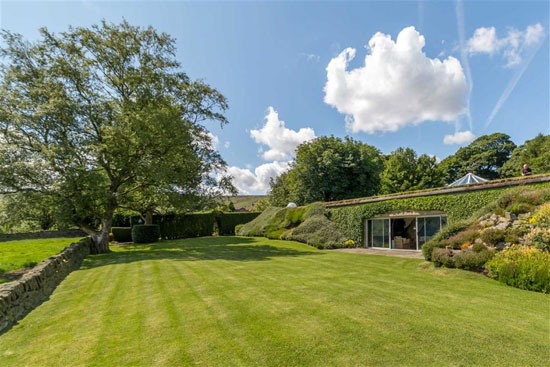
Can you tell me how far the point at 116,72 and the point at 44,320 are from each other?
59.1 ft

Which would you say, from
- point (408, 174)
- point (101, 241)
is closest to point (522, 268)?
point (101, 241)

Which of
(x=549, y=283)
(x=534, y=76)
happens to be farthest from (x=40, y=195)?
(x=534, y=76)

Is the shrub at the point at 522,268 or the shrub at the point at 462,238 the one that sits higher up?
the shrub at the point at 462,238

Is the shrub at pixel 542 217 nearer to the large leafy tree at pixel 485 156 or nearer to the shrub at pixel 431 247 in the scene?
the shrub at pixel 431 247

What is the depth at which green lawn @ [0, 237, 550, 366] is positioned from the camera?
370 centimetres

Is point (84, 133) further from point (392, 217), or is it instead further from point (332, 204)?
point (392, 217)

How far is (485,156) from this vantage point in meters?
46.5

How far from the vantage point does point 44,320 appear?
5.56 meters

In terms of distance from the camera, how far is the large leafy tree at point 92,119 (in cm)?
1573

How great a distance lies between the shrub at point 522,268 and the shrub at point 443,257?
121 centimetres

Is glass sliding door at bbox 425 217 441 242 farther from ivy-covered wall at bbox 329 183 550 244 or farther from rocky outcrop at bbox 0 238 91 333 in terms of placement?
rocky outcrop at bbox 0 238 91 333

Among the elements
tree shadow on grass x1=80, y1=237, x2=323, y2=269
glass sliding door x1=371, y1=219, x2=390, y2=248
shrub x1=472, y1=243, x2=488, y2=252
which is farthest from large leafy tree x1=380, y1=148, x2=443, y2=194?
shrub x1=472, y1=243, x2=488, y2=252

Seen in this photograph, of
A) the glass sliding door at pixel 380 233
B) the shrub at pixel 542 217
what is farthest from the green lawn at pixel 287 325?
the glass sliding door at pixel 380 233

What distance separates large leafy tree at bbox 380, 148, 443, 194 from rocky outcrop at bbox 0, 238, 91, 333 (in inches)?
1473
